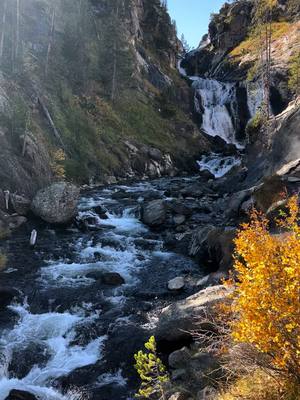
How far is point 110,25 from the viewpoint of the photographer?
67625mm

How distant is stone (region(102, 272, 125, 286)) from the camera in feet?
61.7

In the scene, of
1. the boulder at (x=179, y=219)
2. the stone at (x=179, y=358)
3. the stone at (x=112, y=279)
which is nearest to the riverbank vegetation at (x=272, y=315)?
the stone at (x=179, y=358)

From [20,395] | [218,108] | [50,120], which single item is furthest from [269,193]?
[218,108]

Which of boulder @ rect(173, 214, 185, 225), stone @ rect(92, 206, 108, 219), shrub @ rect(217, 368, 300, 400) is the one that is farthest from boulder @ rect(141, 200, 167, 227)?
shrub @ rect(217, 368, 300, 400)

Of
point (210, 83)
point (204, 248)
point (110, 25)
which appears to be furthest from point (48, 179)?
point (210, 83)

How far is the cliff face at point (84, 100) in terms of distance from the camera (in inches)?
1249

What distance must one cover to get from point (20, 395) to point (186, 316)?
541 cm

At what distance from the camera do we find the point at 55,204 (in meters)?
26.7

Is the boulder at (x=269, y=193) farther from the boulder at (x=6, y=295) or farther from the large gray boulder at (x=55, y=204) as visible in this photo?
the boulder at (x=6, y=295)

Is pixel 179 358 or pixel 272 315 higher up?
pixel 272 315

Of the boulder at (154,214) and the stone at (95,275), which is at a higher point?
the boulder at (154,214)

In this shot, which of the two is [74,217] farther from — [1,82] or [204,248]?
[1,82]

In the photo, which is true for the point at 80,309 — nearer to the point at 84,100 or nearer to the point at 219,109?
the point at 84,100

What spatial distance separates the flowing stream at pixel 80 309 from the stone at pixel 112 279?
285mm
